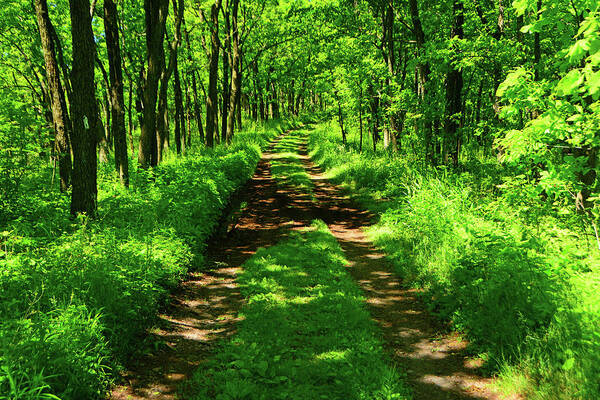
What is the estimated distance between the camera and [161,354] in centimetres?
473

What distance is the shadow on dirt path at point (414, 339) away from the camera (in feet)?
Result: 13.6

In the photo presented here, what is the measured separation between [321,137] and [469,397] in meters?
26.9

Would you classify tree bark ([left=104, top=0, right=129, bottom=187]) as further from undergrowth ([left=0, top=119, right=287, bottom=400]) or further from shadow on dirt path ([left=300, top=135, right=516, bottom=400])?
shadow on dirt path ([left=300, top=135, right=516, bottom=400])

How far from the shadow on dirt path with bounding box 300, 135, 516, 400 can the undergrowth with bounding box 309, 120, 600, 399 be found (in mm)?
255

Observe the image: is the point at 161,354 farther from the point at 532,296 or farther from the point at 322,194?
the point at 322,194

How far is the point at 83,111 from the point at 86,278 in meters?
4.21

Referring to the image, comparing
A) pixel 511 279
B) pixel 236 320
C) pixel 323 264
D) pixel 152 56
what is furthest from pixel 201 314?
pixel 152 56

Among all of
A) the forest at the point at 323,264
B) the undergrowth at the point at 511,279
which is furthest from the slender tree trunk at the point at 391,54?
the undergrowth at the point at 511,279

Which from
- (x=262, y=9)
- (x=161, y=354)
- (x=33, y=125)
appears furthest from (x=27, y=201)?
(x=262, y=9)

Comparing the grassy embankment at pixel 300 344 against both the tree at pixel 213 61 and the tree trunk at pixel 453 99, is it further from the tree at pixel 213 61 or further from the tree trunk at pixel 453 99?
the tree at pixel 213 61

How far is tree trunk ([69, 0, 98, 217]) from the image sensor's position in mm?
7027

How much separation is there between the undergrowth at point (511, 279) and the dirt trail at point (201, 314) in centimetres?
348

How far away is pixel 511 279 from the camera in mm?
4867

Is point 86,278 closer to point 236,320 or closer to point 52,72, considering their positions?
point 236,320
